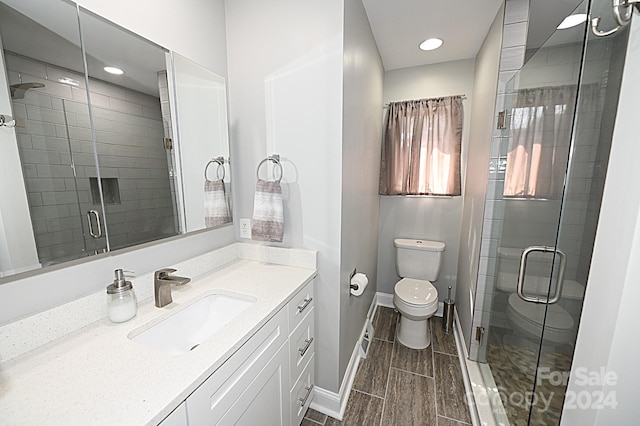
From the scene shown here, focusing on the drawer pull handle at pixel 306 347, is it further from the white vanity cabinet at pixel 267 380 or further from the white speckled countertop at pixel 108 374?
the white speckled countertop at pixel 108 374

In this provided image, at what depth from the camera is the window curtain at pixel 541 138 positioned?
1.24m

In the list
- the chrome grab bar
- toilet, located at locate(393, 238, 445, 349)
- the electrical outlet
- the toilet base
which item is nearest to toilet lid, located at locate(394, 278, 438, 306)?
toilet, located at locate(393, 238, 445, 349)

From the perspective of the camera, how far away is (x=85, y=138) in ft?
3.06

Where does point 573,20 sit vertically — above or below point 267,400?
above

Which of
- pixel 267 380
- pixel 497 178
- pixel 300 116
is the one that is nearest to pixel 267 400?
pixel 267 380

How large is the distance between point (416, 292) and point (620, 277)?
160 cm

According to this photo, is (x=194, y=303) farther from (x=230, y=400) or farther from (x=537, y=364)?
(x=537, y=364)

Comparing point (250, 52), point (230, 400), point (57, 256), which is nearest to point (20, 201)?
point (57, 256)

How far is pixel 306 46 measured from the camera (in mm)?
1314

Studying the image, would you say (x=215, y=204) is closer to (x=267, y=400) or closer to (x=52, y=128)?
(x=52, y=128)

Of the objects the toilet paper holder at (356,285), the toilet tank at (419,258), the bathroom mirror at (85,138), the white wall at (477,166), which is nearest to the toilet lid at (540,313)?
the white wall at (477,166)

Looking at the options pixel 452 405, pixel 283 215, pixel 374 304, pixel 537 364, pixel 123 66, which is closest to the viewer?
pixel 123 66

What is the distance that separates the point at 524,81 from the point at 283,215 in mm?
1692

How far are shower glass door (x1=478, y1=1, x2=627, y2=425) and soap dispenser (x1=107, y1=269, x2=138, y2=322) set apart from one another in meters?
1.65
